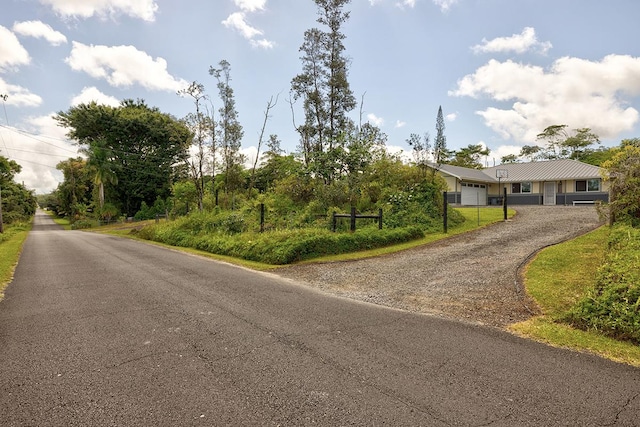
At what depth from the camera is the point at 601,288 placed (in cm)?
510

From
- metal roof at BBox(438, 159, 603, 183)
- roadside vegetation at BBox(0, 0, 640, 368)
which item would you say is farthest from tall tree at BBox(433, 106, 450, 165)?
metal roof at BBox(438, 159, 603, 183)

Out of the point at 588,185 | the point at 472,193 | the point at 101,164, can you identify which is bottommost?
the point at 472,193

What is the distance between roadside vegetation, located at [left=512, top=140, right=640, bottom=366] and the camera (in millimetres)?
4270

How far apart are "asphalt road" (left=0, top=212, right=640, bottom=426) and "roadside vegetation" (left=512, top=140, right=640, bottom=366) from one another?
0.53 meters

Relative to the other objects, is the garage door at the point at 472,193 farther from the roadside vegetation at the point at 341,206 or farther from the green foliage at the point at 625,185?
the green foliage at the point at 625,185

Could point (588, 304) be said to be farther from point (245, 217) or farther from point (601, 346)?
point (245, 217)

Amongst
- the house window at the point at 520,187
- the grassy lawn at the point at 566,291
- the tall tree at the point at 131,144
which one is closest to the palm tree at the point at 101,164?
the tall tree at the point at 131,144

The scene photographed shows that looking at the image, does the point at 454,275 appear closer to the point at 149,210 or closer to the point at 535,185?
the point at 535,185

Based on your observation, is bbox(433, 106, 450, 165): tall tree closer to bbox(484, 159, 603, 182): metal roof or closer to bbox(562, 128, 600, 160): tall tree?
bbox(484, 159, 603, 182): metal roof

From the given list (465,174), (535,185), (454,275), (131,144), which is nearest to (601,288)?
(454,275)

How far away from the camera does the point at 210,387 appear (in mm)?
3156

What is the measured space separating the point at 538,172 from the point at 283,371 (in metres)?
33.0

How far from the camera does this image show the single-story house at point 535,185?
27.1 meters

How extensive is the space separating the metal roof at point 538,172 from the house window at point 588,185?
533 mm
